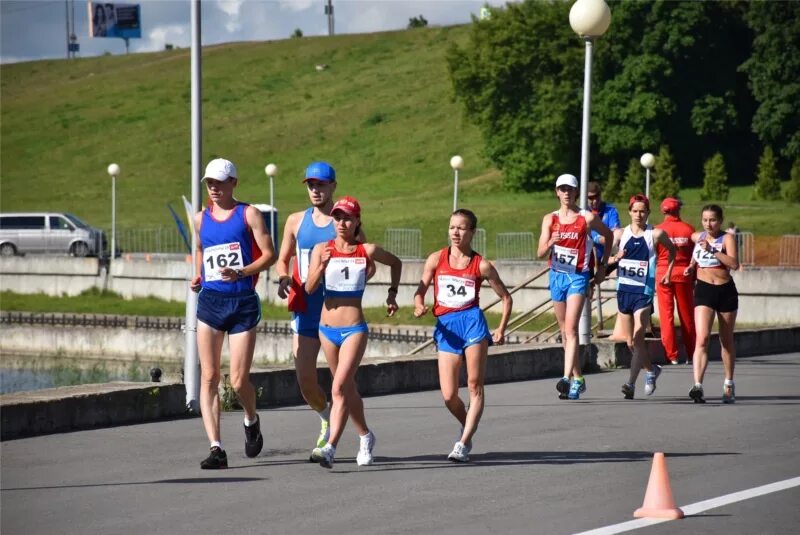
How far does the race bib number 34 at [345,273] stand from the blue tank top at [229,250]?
567mm

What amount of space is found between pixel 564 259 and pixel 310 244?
4.46 metres

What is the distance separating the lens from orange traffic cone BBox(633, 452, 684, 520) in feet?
28.9

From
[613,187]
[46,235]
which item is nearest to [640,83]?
[613,187]

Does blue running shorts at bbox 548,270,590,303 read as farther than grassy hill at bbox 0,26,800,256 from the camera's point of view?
No

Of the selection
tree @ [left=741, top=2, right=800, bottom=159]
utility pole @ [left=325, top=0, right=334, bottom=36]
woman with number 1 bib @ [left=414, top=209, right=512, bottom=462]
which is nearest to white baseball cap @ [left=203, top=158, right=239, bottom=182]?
woman with number 1 bib @ [left=414, top=209, right=512, bottom=462]

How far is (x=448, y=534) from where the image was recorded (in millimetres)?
8312

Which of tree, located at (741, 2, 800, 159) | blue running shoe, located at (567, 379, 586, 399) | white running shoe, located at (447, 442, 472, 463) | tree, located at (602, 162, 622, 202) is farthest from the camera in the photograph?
tree, located at (741, 2, 800, 159)

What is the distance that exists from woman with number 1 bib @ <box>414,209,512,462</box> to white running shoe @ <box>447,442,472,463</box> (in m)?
0.14

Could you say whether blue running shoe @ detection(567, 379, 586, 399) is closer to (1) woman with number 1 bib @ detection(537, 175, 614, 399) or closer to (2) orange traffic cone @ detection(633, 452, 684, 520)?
(1) woman with number 1 bib @ detection(537, 175, 614, 399)

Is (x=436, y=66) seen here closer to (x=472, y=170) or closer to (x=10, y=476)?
(x=472, y=170)

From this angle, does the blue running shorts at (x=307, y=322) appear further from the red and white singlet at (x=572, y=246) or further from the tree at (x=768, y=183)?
the tree at (x=768, y=183)

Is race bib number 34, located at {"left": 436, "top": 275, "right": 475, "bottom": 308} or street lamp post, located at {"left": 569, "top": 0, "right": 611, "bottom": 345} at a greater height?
street lamp post, located at {"left": 569, "top": 0, "right": 611, "bottom": 345}

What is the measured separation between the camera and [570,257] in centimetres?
1505

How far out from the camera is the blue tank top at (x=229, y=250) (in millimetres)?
10922
